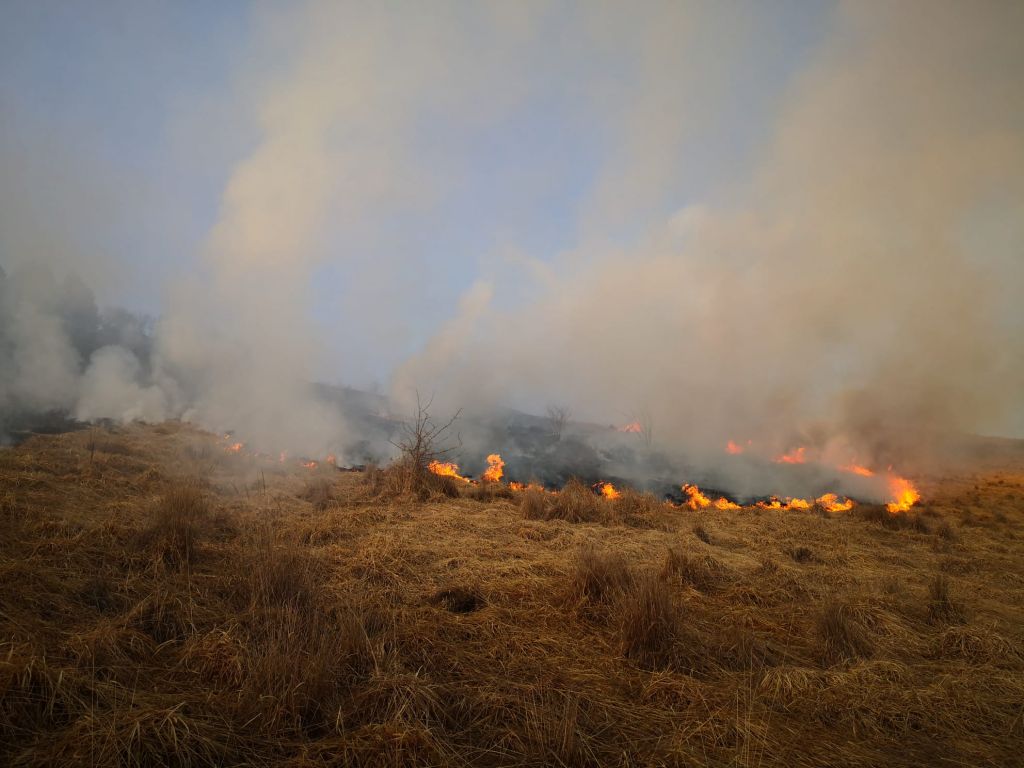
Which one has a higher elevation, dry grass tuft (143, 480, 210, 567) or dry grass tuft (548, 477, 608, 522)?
dry grass tuft (143, 480, 210, 567)

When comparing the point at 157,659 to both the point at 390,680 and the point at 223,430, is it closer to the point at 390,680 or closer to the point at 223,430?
the point at 390,680

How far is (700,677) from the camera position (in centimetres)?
337

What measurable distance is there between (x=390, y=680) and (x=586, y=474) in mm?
23936

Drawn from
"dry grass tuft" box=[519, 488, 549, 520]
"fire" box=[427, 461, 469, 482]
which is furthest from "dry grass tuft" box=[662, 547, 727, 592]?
"fire" box=[427, 461, 469, 482]

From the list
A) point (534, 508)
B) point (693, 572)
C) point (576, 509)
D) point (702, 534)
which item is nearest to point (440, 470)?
point (534, 508)

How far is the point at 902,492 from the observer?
20.6 meters

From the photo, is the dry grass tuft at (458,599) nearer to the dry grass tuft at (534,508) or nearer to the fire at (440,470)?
the dry grass tuft at (534,508)

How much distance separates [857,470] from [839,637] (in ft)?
84.1

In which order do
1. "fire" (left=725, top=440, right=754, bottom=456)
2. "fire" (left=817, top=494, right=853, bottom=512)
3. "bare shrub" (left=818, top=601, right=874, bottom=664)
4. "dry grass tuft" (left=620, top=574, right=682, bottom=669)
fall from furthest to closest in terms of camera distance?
"fire" (left=725, top=440, right=754, bottom=456)
"fire" (left=817, top=494, right=853, bottom=512)
"bare shrub" (left=818, top=601, right=874, bottom=664)
"dry grass tuft" (left=620, top=574, right=682, bottom=669)

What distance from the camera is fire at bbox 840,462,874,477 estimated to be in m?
23.4

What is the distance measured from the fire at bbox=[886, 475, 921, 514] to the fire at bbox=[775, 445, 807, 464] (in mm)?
4384

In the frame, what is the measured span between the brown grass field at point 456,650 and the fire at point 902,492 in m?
14.7

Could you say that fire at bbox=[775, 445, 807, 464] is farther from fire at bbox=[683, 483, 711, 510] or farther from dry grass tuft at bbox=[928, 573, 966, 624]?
dry grass tuft at bbox=[928, 573, 966, 624]

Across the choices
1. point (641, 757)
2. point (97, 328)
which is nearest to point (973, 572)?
point (641, 757)
